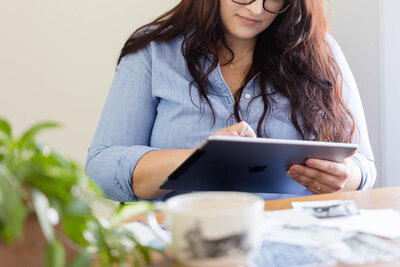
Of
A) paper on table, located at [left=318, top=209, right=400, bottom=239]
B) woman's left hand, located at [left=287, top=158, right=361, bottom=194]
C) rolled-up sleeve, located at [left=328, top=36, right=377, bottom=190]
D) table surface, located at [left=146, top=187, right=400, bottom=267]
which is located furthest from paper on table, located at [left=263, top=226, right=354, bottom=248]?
rolled-up sleeve, located at [left=328, top=36, right=377, bottom=190]

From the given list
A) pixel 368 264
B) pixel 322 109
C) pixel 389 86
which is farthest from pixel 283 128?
pixel 389 86

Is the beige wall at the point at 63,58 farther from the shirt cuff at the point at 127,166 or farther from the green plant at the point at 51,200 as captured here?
the green plant at the point at 51,200

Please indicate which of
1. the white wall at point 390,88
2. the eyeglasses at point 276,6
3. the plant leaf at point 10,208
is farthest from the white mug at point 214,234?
the white wall at point 390,88

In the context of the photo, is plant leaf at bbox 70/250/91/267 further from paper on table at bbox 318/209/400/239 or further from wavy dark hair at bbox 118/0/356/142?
wavy dark hair at bbox 118/0/356/142

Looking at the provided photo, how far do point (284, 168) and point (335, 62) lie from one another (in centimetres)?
53

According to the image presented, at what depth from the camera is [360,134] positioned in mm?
1303

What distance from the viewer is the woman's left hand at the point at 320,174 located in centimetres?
97

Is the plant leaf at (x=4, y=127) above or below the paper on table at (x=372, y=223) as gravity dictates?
above

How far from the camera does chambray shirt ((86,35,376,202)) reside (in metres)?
1.18

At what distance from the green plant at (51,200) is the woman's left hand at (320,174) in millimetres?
535

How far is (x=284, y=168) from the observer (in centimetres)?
96

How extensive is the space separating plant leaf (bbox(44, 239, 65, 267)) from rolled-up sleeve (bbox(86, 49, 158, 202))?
633mm

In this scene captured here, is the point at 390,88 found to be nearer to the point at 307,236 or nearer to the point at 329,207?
the point at 329,207

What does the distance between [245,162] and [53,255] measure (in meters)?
0.50
